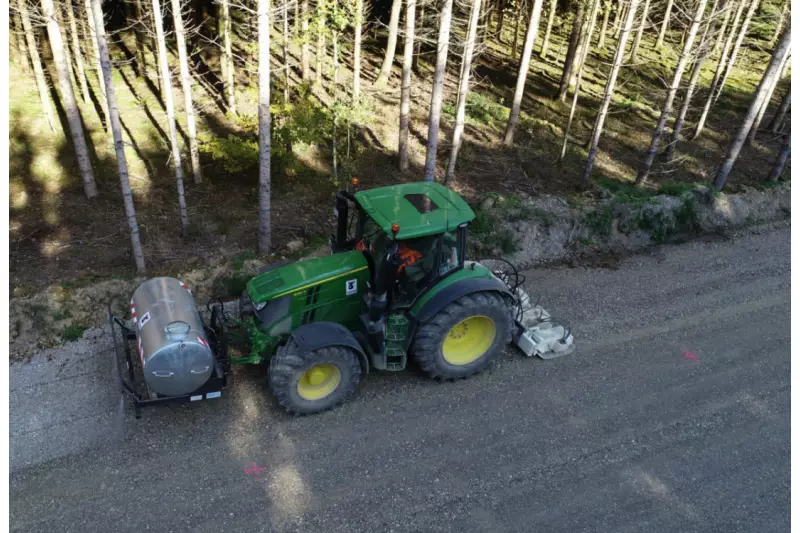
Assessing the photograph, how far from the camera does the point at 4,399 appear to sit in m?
5.68

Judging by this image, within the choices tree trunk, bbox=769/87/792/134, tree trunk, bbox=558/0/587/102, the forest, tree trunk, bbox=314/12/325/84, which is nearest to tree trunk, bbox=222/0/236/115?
the forest

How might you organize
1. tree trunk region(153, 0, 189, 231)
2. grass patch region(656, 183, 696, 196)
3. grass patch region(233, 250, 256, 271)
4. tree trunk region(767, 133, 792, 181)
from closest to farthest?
grass patch region(233, 250, 256, 271)
tree trunk region(153, 0, 189, 231)
grass patch region(656, 183, 696, 196)
tree trunk region(767, 133, 792, 181)

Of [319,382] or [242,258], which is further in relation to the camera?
[242,258]

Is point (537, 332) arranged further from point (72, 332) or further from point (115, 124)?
point (115, 124)

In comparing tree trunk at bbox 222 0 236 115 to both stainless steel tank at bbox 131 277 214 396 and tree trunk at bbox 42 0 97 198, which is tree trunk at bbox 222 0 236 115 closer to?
tree trunk at bbox 42 0 97 198

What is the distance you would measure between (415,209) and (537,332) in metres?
3.01

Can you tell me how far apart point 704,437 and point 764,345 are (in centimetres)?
269

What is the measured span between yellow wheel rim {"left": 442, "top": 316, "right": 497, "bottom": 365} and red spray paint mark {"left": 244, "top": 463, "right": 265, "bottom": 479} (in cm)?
278

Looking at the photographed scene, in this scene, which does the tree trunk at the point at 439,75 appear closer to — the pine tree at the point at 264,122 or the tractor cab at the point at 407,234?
the pine tree at the point at 264,122

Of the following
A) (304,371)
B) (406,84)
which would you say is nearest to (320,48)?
(406,84)

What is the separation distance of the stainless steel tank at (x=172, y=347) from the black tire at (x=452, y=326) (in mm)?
2659

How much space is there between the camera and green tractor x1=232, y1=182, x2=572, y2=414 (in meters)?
6.37

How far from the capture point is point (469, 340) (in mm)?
7488

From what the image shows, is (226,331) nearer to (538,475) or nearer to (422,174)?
(538,475)
